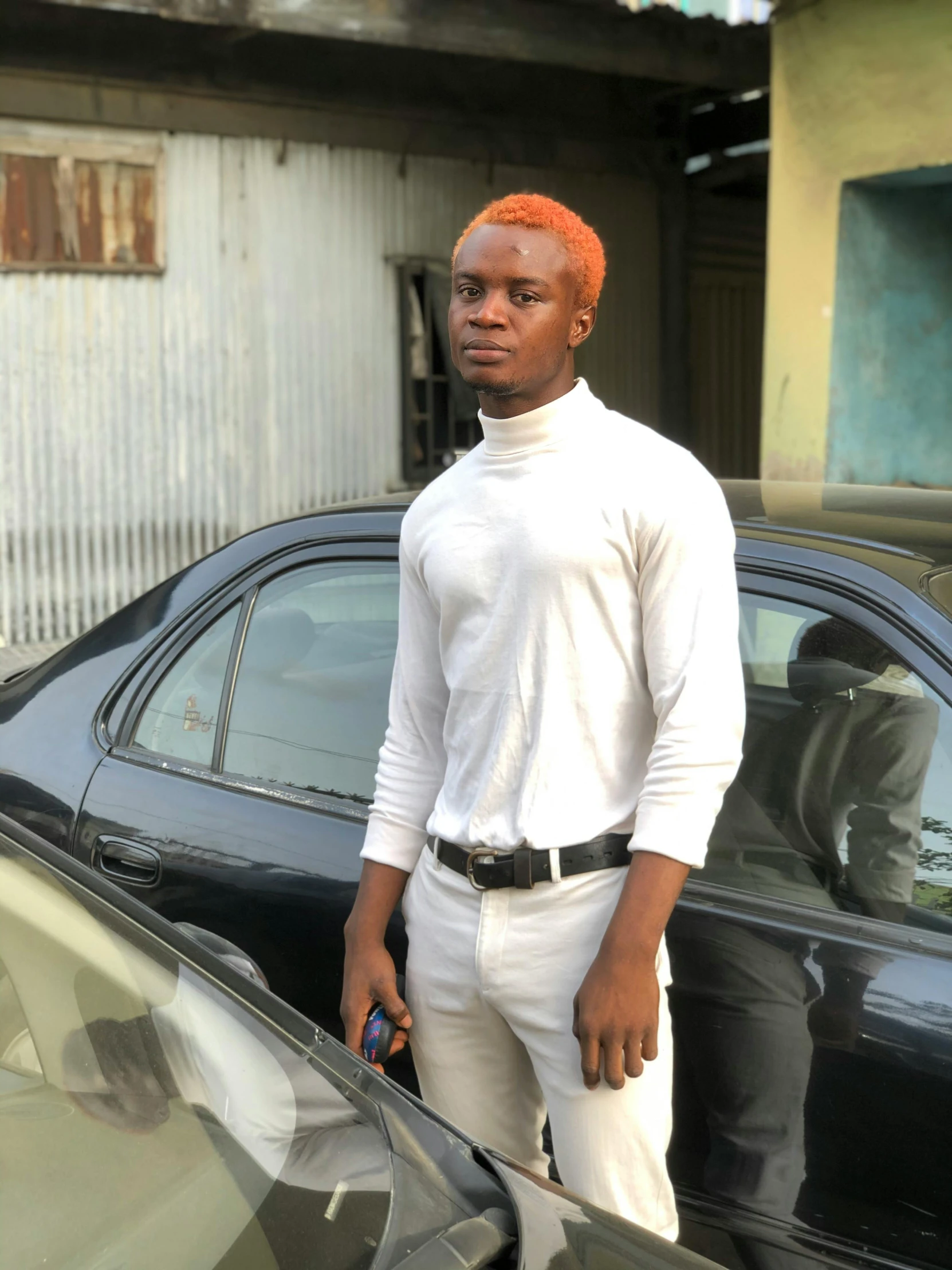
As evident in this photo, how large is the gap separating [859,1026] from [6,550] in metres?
6.72

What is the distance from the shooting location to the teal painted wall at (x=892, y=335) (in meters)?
5.92

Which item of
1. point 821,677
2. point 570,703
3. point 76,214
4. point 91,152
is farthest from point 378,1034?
point 91,152

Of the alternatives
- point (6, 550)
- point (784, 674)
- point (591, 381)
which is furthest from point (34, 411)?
point (784, 674)

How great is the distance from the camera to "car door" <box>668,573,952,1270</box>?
5.90 ft

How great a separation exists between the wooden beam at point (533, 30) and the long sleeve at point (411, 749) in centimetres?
589

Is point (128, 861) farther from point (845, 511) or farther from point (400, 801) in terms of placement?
point (845, 511)

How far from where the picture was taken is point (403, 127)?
8.80 meters

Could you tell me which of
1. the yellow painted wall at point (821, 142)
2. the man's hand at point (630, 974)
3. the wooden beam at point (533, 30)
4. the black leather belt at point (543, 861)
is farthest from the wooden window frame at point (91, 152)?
the man's hand at point (630, 974)

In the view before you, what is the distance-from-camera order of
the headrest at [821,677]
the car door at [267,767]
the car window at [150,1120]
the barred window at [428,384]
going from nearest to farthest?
the car window at [150,1120] → the headrest at [821,677] → the car door at [267,767] → the barred window at [428,384]

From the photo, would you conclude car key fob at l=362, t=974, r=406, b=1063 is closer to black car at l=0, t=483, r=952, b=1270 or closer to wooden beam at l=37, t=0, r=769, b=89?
black car at l=0, t=483, r=952, b=1270

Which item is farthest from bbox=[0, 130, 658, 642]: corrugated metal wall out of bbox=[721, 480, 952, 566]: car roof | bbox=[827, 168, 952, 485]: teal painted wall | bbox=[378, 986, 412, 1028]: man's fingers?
bbox=[378, 986, 412, 1028]: man's fingers

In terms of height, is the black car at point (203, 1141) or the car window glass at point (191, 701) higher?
the car window glass at point (191, 701)

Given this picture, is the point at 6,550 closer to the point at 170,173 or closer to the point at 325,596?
the point at 170,173

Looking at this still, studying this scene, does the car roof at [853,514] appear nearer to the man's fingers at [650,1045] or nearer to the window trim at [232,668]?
the window trim at [232,668]
